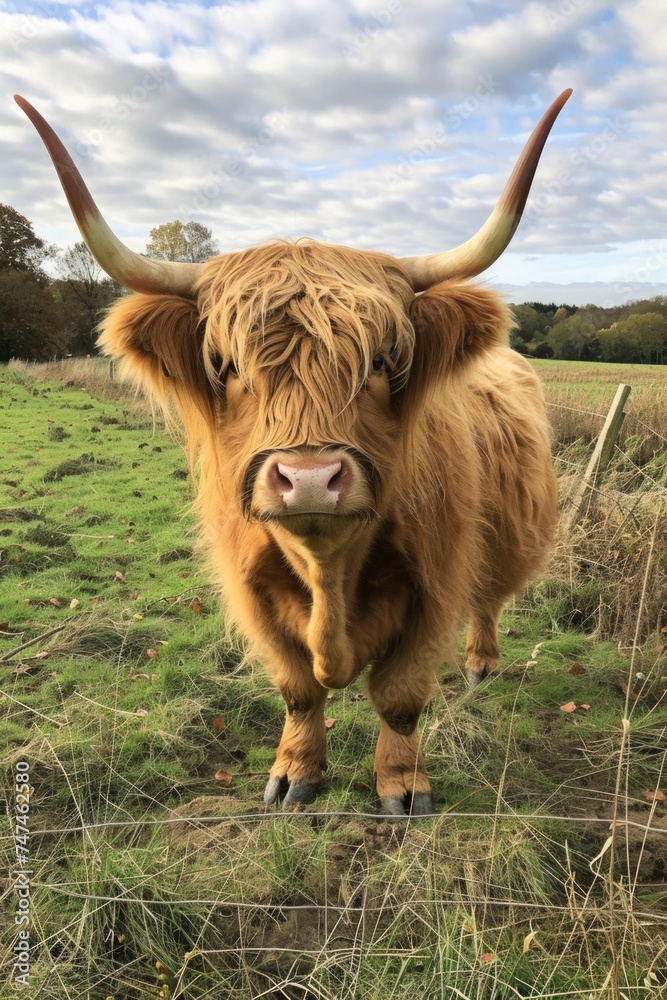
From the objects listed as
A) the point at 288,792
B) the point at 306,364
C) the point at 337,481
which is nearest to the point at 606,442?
the point at 288,792

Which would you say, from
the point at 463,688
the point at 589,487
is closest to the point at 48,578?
the point at 463,688

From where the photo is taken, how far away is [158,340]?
2.14 m

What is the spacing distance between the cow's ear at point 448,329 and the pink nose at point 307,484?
67 centimetres

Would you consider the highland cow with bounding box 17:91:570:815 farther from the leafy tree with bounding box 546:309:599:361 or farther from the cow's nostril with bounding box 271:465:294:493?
the leafy tree with bounding box 546:309:599:361

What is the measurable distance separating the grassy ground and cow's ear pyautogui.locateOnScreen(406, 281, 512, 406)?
3.05 ft

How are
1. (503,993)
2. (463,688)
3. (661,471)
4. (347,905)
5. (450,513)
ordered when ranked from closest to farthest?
(503,993), (347,905), (450,513), (463,688), (661,471)

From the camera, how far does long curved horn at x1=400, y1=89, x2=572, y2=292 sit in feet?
5.85

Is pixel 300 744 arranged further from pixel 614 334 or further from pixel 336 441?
pixel 614 334

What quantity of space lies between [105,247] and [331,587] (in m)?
1.23

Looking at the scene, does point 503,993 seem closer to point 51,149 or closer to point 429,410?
point 429,410

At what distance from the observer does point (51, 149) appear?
171 cm

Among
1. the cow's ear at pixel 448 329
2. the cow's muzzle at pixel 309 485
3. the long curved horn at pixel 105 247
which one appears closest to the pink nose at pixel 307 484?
the cow's muzzle at pixel 309 485

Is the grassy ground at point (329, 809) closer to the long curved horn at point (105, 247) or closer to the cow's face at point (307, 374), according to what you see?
the cow's face at point (307, 374)

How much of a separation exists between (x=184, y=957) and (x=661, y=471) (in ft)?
19.3
